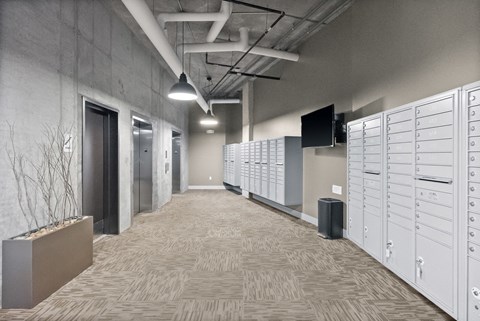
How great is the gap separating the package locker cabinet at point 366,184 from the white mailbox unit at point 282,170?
1.78 meters

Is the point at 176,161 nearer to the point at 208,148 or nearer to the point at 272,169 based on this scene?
the point at 208,148

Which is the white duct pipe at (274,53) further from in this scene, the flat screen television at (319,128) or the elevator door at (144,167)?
the elevator door at (144,167)

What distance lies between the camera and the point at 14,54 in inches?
84.8

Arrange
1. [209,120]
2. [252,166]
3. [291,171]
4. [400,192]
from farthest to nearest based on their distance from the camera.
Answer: [209,120] → [252,166] → [291,171] → [400,192]

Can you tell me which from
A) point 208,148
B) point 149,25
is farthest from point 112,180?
Result: point 208,148

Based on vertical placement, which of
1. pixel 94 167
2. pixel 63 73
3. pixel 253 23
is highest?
pixel 253 23

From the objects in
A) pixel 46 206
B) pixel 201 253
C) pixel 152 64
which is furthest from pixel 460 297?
pixel 152 64

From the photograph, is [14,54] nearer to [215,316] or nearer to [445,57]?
[215,316]

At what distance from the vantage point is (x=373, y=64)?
3.47 meters

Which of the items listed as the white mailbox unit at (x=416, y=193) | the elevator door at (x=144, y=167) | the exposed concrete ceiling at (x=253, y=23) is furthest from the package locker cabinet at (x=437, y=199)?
the elevator door at (x=144, y=167)

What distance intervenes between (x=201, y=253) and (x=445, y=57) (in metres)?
3.37

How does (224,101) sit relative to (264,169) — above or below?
above

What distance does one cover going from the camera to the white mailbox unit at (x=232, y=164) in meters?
8.63

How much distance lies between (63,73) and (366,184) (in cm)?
359
